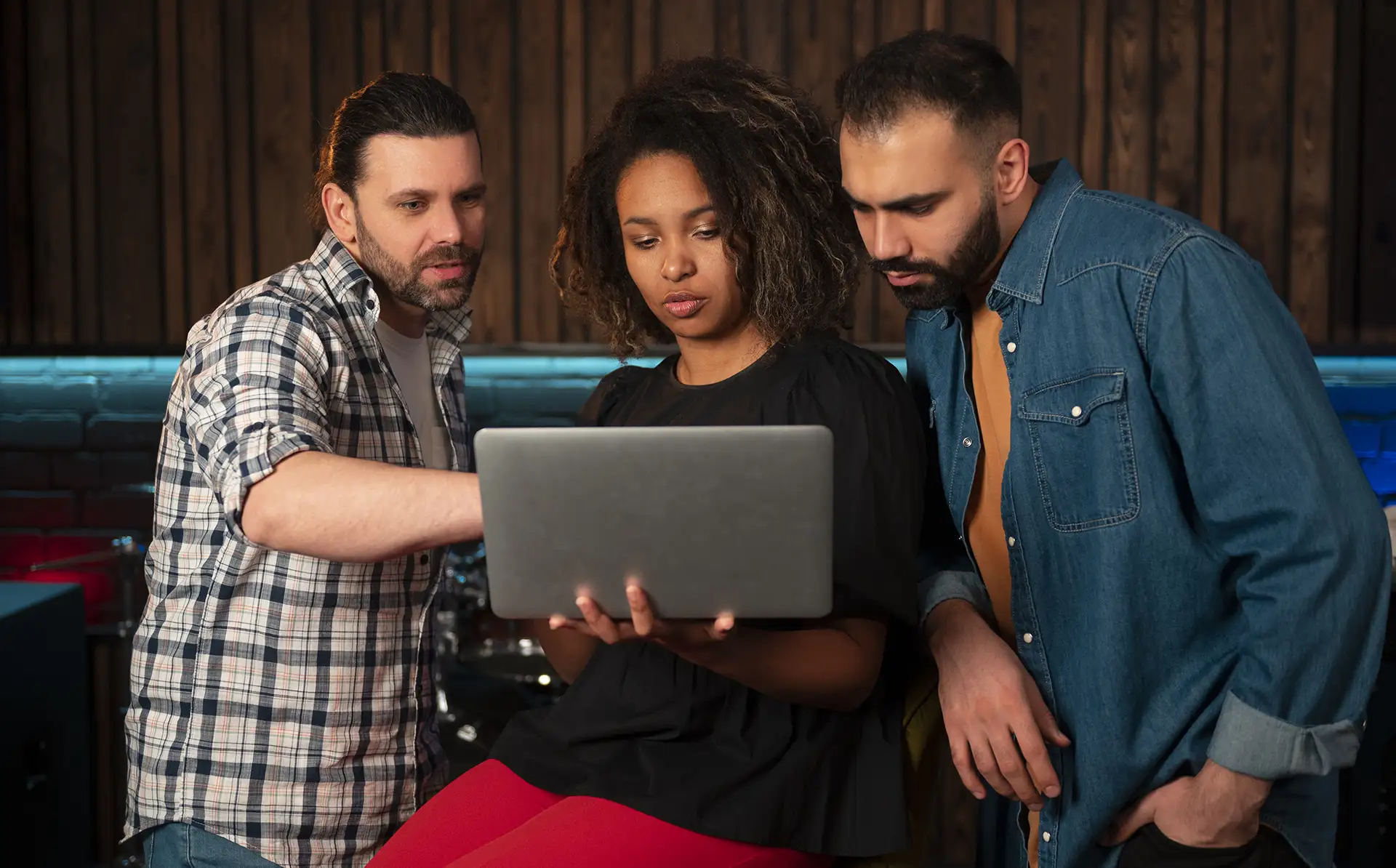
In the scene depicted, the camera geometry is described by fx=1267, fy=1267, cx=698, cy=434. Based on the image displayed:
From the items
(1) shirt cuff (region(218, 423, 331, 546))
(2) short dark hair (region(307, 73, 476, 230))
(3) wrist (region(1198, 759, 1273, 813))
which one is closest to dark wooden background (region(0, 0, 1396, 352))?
(2) short dark hair (region(307, 73, 476, 230))

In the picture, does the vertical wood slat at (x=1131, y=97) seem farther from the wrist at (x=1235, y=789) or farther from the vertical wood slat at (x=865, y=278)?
the wrist at (x=1235, y=789)

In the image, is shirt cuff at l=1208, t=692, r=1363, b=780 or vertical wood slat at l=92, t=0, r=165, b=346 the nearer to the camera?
shirt cuff at l=1208, t=692, r=1363, b=780

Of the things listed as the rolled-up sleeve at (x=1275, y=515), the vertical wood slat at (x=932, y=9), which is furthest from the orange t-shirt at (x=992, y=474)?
the vertical wood slat at (x=932, y=9)

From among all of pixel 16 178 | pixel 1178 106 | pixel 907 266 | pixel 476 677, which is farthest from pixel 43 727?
pixel 1178 106

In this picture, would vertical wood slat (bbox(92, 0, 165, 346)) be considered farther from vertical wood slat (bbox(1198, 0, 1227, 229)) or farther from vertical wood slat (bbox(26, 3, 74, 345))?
vertical wood slat (bbox(1198, 0, 1227, 229))

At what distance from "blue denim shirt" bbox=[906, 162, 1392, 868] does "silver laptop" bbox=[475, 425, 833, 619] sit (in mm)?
534

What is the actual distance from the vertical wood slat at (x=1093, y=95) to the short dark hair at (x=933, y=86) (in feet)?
5.90

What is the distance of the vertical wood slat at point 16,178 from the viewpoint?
145 inches

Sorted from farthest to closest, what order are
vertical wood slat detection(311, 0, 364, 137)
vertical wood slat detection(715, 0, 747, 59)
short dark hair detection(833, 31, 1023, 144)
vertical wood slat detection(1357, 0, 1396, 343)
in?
vertical wood slat detection(311, 0, 364, 137), vertical wood slat detection(715, 0, 747, 59), vertical wood slat detection(1357, 0, 1396, 343), short dark hair detection(833, 31, 1023, 144)

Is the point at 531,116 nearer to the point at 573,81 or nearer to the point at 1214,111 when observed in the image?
the point at 573,81

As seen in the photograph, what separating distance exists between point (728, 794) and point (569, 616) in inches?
14.4

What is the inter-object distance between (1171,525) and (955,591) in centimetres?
35

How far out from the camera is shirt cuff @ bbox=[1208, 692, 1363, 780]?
1460 millimetres

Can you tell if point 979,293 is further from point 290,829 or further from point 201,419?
point 290,829
